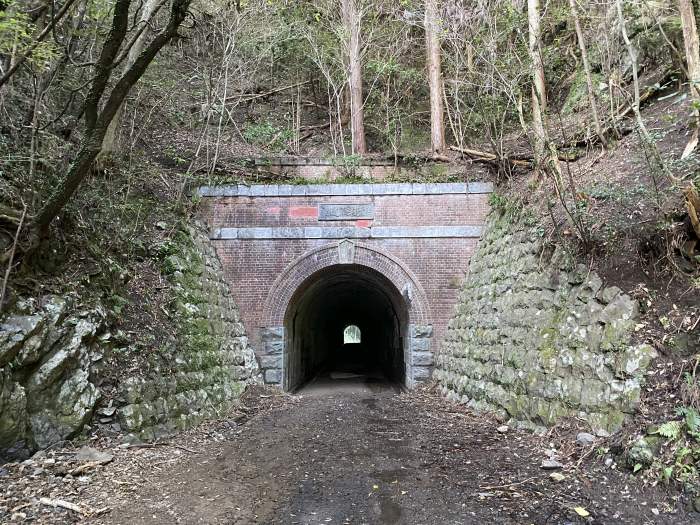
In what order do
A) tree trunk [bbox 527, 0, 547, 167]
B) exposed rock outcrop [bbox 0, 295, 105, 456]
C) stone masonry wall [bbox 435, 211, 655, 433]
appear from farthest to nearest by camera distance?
tree trunk [bbox 527, 0, 547, 167], stone masonry wall [bbox 435, 211, 655, 433], exposed rock outcrop [bbox 0, 295, 105, 456]

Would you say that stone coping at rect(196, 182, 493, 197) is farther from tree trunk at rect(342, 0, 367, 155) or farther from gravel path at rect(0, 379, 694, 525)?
gravel path at rect(0, 379, 694, 525)

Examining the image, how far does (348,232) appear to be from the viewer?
10.6 metres

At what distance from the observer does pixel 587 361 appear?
205 inches

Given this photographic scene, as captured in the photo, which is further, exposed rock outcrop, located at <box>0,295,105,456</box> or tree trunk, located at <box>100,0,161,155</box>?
tree trunk, located at <box>100,0,161,155</box>

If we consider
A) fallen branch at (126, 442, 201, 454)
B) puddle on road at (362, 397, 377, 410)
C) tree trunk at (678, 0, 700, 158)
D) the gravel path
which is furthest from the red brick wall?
tree trunk at (678, 0, 700, 158)

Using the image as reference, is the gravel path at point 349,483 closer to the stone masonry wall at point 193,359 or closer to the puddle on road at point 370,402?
the stone masonry wall at point 193,359

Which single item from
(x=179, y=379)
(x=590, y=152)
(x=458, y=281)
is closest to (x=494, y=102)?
(x=590, y=152)

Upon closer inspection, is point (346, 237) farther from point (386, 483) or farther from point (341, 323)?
point (341, 323)

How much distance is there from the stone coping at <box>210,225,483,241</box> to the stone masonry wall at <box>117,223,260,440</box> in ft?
2.54

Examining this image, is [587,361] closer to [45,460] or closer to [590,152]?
[590,152]

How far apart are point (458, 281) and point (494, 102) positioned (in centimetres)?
412

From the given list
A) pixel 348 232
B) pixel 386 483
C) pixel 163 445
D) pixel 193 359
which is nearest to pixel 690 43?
pixel 386 483

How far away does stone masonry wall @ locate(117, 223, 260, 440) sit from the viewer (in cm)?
579

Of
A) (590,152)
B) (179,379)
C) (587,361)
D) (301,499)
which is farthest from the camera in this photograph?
(590,152)
